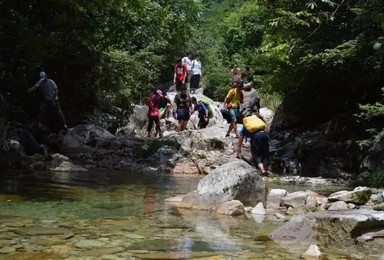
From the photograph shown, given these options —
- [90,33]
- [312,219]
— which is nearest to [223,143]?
[90,33]

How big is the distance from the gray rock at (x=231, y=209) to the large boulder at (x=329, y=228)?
1.22m

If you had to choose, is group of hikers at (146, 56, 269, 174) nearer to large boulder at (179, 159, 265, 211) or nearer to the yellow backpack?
the yellow backpack

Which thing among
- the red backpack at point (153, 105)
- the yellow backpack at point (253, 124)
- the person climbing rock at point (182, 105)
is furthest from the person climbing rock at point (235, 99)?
the red backpack at point (153, 105)

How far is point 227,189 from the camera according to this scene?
287 inches

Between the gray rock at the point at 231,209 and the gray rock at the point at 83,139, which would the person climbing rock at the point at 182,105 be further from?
the gray rock at the point at 231,209

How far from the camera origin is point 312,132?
54.9ft

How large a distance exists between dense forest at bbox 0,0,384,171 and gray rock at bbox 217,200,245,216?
351cm

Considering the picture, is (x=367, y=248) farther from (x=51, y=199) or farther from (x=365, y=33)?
(x=365, y=33)

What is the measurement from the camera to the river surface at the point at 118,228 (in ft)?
14.6

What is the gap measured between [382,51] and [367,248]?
5900 millimetres

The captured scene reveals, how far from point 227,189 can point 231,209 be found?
68cm

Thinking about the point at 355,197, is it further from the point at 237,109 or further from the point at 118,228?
the point at 237,109

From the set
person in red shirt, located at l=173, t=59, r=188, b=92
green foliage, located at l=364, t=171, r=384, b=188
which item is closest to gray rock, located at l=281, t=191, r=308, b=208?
green foliage, located at l=364, t=171, r=384, b=188

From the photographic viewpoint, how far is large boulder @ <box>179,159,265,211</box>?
7148 mm
